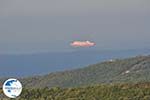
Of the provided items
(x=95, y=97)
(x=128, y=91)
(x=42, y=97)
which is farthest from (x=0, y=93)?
(x=128, y=91)

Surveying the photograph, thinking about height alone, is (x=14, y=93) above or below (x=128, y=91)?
above

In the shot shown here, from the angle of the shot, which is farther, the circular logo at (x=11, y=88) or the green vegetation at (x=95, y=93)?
the green vegetation at (x=95, y=93)

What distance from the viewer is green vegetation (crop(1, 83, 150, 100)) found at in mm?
77188

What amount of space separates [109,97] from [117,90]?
4711 millimetres

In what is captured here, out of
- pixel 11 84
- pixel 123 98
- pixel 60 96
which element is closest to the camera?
pixel 11 84

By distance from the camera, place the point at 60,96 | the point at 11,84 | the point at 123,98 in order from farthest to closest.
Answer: the point at 60,96 < the point at 123,98 < the point at 11,84

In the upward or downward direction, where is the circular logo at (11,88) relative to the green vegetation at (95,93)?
upward

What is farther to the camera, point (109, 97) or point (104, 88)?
point (104, 88)

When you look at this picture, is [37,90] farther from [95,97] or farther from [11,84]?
[11,84]

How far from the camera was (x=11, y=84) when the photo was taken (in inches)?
2265

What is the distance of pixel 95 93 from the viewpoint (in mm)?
80562

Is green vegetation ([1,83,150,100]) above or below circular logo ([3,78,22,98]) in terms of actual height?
below

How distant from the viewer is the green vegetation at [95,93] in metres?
77.2

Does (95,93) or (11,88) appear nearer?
(11,88)
